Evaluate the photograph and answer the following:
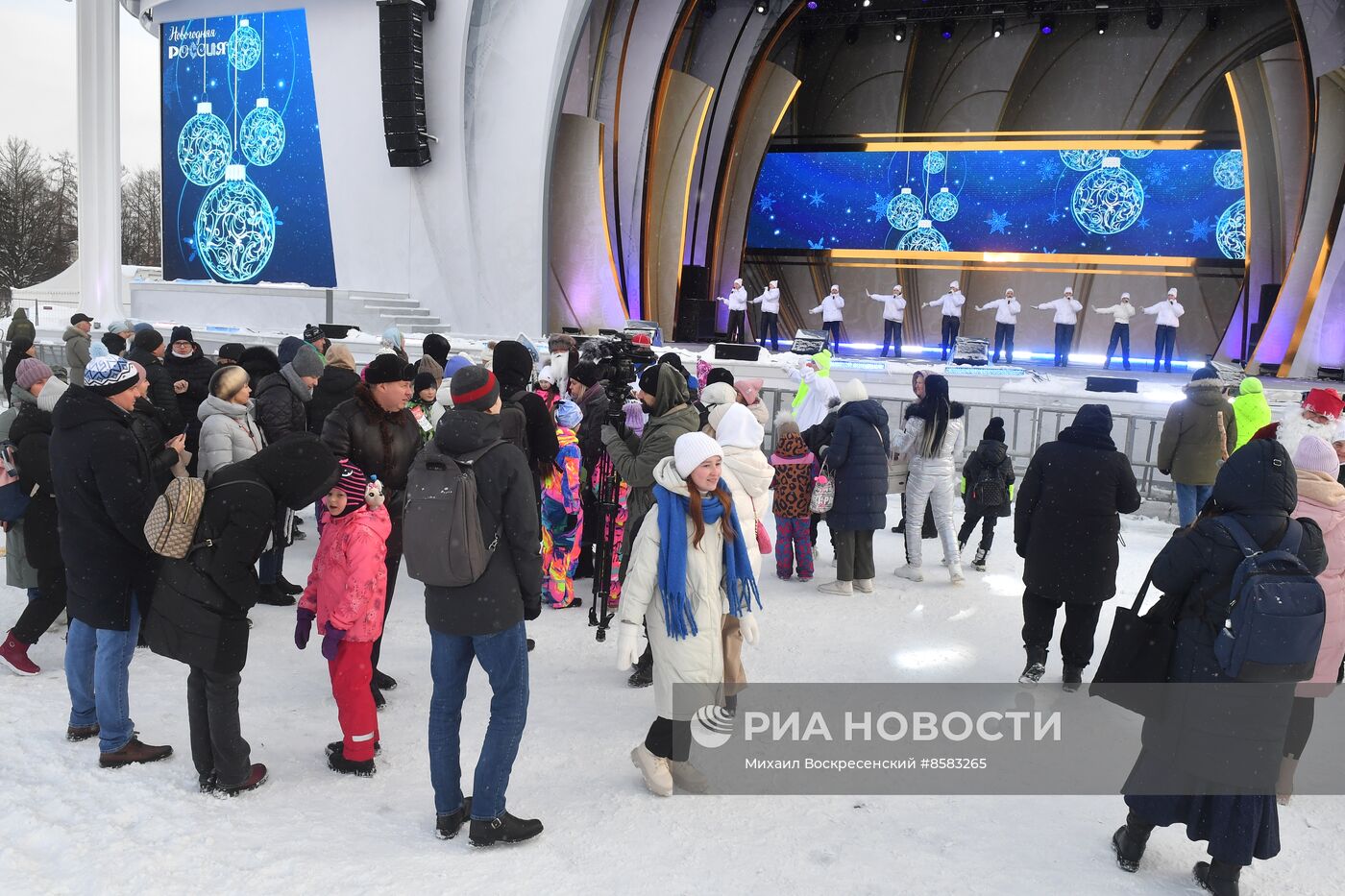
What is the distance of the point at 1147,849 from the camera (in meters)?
3.57

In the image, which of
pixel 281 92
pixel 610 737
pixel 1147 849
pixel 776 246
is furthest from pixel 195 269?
pixel 1147 849

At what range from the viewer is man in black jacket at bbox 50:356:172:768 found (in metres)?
3.62

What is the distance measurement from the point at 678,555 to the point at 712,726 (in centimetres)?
84

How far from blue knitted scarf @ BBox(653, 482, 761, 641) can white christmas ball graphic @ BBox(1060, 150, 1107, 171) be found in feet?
67.9

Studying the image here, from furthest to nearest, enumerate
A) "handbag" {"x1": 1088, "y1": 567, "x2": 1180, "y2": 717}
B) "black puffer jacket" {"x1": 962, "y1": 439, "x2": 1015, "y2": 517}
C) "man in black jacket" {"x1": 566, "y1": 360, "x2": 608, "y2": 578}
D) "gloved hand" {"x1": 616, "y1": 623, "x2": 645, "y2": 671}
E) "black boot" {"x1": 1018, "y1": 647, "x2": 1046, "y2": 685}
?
"black puffer jacket" {"x1": 962, "y1": 439, "x2": 1015, "y2": 517} → "man in black jacket" {"x1": 566, "y1": 360, "x2": 608, "y2": 578} → "black boot" {"x1": 1018, "y1": 647, "x2": 1046, "y2": 685} → "gloved hand" {"x1": 616, "y1": 623, "x2": 645, "y2": 671} → "handbag" {"x1": 1088, "y1": 567, "x2": 1180, "y2": 717}

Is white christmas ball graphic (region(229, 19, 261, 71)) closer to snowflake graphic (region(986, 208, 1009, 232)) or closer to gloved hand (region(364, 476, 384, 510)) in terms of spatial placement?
snowflake graphic (region(986, 208, 1009, 232))

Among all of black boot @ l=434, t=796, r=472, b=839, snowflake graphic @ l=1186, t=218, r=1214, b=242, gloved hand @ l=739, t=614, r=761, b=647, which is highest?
snowflake graphic @ l=1186, t=218, r=1214, b=242

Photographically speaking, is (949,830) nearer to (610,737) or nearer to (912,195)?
(610,737)

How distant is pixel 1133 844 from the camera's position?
11.2 ft

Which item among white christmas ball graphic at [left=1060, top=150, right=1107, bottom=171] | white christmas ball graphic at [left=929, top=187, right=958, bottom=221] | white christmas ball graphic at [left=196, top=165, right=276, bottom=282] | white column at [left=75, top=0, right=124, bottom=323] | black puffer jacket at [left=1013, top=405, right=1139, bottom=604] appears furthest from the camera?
white christmas ball graphic at [left=929, top=187, right=958, bottom=221]

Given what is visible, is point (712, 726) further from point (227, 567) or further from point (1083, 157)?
point (1083, 157)

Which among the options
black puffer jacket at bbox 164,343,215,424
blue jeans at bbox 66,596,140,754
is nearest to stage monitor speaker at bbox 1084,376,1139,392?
black puffer jacket at bbox 164,343,215,424

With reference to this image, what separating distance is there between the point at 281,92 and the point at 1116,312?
636 inches

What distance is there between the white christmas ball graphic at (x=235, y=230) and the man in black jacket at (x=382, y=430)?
17533mm
